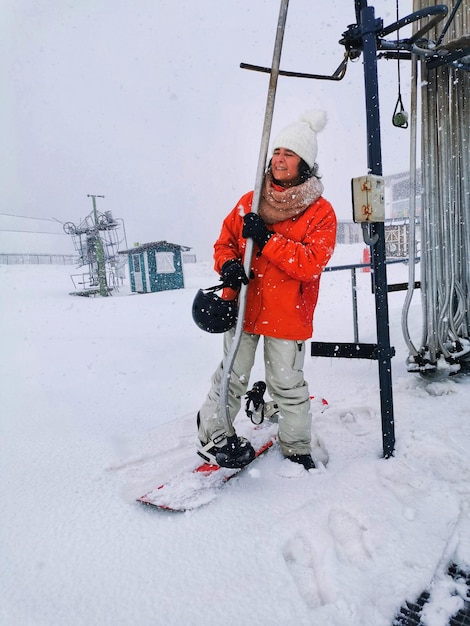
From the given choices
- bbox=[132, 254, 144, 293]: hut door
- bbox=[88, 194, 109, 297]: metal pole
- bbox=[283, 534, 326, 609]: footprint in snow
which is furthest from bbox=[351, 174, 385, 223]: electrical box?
bbox=[88, 194, 109, 297]: metal pole

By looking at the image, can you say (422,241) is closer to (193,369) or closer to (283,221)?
(283,221)

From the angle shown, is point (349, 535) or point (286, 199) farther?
point (286, 199)

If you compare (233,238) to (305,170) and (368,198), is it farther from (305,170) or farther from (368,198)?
(368,198)

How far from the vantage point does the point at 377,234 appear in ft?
6.71

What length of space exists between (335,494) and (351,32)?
255 centimetres

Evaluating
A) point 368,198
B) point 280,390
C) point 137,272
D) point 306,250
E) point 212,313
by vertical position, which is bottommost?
point 280,390

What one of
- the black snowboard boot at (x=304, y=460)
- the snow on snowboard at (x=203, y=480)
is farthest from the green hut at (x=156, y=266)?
the black snowboard boot at (x=304, y=460)

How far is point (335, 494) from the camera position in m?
1.92

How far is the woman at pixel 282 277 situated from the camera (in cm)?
200

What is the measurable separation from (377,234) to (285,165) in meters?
0.63

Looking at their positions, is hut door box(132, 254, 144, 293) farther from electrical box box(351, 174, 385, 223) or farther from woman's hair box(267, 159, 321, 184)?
electrical box box(351, 174, 385, 223)

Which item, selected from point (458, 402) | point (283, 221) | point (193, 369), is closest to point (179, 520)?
point (283, 221)

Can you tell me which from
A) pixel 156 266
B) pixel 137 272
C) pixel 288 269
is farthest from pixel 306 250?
pixel 137 272

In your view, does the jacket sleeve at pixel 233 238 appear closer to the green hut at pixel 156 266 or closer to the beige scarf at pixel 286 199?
the beige scarf at pixel 286 199
